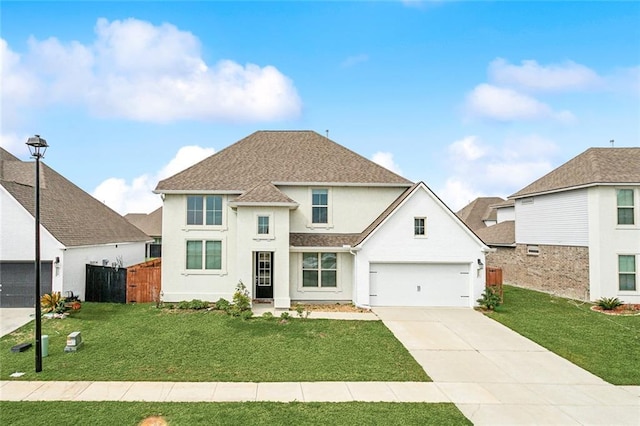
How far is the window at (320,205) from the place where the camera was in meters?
17.7

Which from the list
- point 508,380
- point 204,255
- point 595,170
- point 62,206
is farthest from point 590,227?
point 62,206

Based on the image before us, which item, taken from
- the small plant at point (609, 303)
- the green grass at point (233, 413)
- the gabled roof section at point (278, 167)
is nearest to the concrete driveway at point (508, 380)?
the green grass at point (233, 413)

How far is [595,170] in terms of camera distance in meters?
18.0

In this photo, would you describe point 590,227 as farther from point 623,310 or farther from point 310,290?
point 310,290

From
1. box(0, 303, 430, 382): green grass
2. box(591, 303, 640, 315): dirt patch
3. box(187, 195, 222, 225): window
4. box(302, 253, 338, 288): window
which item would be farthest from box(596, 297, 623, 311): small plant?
box(187, 195, 222, 225): window

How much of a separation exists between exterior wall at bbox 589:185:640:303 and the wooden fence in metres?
22.0

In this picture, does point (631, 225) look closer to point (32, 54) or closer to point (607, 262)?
point (607, 262)

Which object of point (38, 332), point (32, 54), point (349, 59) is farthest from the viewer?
point (349, 59)

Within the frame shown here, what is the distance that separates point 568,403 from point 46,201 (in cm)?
2240

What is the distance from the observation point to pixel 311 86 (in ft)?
66.9

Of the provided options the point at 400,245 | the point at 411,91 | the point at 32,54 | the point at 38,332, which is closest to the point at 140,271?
the point at 38,332

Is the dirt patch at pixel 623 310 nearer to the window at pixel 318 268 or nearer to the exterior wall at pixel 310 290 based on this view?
the exterior wall at pixel 310 290

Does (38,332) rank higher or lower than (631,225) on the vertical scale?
lower

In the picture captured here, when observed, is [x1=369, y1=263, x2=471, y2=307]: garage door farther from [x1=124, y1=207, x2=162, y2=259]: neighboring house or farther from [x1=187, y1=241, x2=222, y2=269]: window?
[x1=124, y1=207, x2=162, y2=259]: neighboring house
